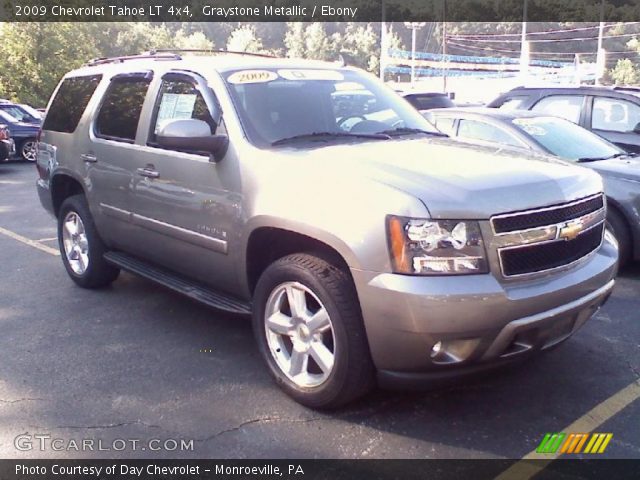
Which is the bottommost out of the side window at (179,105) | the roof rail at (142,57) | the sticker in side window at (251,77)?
the side window at (179,105)

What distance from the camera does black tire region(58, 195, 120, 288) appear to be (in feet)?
16.9

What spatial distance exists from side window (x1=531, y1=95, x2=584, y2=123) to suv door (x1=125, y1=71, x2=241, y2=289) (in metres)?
5.22

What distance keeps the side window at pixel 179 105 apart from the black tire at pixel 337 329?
1108 mm

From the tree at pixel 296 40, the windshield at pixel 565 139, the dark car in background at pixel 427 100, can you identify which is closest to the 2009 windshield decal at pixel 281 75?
the windshield at pixel 565 139

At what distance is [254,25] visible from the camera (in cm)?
7869

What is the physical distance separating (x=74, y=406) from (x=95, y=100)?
2.65 metres

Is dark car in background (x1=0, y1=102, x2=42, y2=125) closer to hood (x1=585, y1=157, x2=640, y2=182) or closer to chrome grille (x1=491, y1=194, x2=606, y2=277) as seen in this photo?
hood (x1=585, y1=157, x2=640, y2=182)

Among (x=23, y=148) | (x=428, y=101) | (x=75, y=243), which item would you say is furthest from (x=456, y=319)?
(x=23, y=148)

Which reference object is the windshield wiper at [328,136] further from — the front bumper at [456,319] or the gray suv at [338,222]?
the front bumper at [456,319]

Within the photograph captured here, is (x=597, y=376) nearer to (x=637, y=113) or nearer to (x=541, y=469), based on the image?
(x=541, y=469)

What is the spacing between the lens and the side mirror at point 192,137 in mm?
3602

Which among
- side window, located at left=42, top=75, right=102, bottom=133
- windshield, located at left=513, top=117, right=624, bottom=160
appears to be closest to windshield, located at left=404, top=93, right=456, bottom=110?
windshield, located at left=513, top=117, right=624, bottom=160

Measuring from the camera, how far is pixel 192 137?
142 inches

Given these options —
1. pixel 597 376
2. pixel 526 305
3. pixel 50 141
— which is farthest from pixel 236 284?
pixel 50 141
